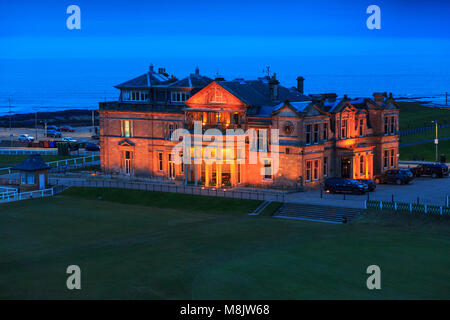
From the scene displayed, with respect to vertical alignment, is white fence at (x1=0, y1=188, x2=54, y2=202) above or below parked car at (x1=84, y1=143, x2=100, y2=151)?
below

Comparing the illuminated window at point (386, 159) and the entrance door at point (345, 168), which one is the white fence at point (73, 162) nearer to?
the entrance door at point (345, 168)

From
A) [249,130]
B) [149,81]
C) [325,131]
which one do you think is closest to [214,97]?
[249,130]

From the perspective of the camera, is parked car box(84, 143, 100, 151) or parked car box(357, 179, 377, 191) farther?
parked car box(84, 143, 100, 151)

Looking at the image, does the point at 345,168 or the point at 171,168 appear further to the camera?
the point at 171,168

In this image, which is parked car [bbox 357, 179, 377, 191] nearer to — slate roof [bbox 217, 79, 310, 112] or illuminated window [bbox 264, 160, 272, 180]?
illuminated window [bbox 264, 160, 272, 180]

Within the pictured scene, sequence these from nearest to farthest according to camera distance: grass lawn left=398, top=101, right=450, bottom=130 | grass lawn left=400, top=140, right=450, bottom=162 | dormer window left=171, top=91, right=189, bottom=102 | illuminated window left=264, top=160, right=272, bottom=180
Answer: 1. illuminated window left=264, top=160, right=272, bottom=180
2. dormer window left=171, top=91, right=189, bottom=102
3. grass lawn left=400, top=140, right=450, bottom=162
4. grass lawn left=398, top=101, right=450, bottom=130

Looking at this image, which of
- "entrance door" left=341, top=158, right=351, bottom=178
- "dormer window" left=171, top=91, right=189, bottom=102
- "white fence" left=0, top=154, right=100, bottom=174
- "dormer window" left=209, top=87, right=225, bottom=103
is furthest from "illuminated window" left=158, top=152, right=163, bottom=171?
"entrance door" left=341, top=158, right=351, bottom=178

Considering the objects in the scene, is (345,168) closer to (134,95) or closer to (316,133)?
(316,133)
